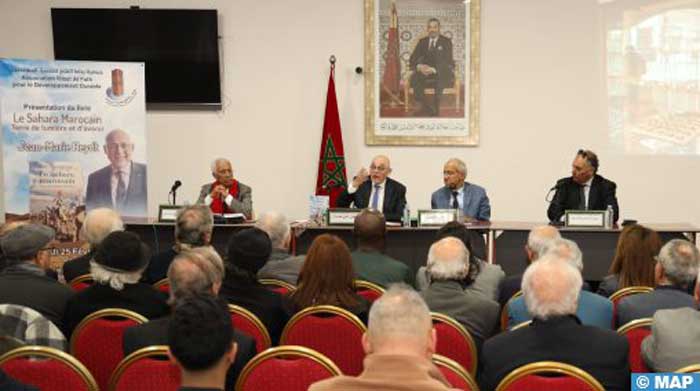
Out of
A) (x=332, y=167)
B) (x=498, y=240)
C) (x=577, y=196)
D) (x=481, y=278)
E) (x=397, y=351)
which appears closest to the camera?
(x=397, y=351)

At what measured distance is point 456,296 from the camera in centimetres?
368

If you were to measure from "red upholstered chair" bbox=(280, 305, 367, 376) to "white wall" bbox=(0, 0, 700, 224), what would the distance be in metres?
5.52

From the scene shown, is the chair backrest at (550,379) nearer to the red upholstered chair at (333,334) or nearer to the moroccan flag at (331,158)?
the red upholstered chair at (333,334)

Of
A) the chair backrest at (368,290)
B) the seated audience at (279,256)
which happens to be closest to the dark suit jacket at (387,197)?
the seated audience at (279,256)

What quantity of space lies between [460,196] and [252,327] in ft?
13.4

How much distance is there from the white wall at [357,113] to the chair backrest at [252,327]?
554 cm

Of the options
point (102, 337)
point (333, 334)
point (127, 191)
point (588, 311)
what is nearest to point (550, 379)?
point (333, 334)

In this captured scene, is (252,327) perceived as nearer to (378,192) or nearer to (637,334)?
(637,334)

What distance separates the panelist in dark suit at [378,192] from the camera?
24.0 feet

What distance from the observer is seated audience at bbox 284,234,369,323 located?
373 cm

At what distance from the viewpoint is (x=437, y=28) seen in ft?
28.3

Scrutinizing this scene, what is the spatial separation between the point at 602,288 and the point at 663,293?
2.63ft

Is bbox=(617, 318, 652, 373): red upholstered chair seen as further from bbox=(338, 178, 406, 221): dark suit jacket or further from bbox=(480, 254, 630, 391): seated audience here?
bbox=(338, 178, 406, 221): dark suit jacket

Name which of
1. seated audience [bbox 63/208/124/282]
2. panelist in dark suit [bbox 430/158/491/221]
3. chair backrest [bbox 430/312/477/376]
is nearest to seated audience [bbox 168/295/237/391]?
chair backrest [bbox 430/312/477/376]
